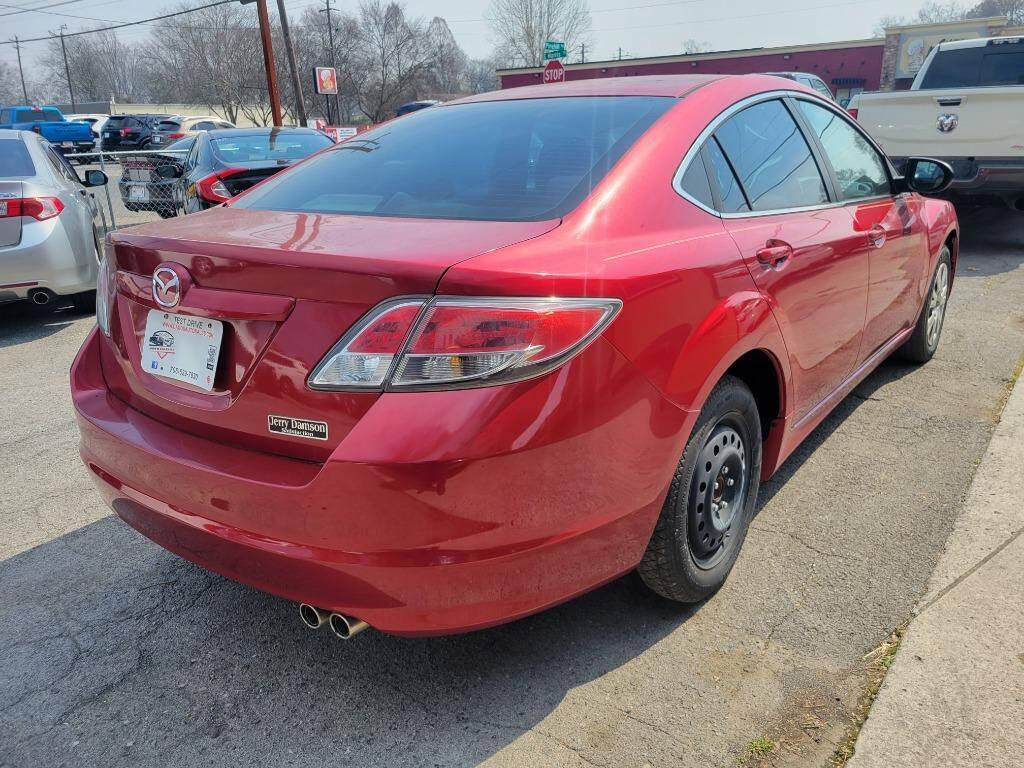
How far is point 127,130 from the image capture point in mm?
33250

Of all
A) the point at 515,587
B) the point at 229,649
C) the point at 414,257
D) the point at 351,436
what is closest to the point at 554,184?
the point at 414,257

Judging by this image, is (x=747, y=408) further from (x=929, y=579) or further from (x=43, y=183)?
(x=43, y=183)

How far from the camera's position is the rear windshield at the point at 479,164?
7.39 feet

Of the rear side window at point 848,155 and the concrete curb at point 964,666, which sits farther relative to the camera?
the rear side window at point 848,155

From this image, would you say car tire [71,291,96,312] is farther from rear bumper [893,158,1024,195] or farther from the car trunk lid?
rear bumper [893,158,1024,195]

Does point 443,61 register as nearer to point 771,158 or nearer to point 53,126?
point 53,126

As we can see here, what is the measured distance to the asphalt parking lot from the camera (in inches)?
82.3

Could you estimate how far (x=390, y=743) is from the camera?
209cm

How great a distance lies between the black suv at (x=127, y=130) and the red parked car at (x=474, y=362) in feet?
112

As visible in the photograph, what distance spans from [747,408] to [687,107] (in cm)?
97

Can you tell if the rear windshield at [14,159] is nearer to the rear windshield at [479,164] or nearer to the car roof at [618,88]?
the rear windshield at [479,164]

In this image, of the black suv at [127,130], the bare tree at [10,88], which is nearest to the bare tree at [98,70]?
the bare tree at [10,88]

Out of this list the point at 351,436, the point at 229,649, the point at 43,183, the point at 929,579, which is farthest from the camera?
the point at 43,183

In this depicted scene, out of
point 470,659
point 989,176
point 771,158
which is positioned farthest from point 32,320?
point 989,176
